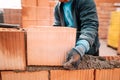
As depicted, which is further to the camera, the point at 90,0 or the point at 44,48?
the point at 90,0

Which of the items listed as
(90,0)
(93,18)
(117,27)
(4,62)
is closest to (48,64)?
(4,62)

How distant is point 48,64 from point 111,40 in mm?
4878

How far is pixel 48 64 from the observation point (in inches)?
36.4

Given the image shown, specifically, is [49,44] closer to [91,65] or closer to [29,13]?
[91,65]

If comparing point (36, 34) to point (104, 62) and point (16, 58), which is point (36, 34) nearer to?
point (16, 58)

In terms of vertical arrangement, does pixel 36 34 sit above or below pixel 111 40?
above

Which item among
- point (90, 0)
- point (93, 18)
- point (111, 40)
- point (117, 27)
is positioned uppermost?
point (90, 0)

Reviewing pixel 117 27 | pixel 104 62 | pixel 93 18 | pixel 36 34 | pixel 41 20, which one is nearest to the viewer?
pixel 36 34

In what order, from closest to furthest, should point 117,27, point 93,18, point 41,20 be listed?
point 93,18
point 117,27
point 41,20

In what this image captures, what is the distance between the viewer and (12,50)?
89cm

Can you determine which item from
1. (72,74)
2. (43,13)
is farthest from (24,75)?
(43,13)

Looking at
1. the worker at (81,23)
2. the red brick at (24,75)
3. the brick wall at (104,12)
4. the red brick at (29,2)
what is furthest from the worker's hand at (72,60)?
the brick wall at (104,12)

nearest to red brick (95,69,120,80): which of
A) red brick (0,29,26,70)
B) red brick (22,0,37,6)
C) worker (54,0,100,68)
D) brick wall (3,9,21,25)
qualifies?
worker (54,0,100,68)

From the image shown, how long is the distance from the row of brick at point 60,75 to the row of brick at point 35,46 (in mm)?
38
